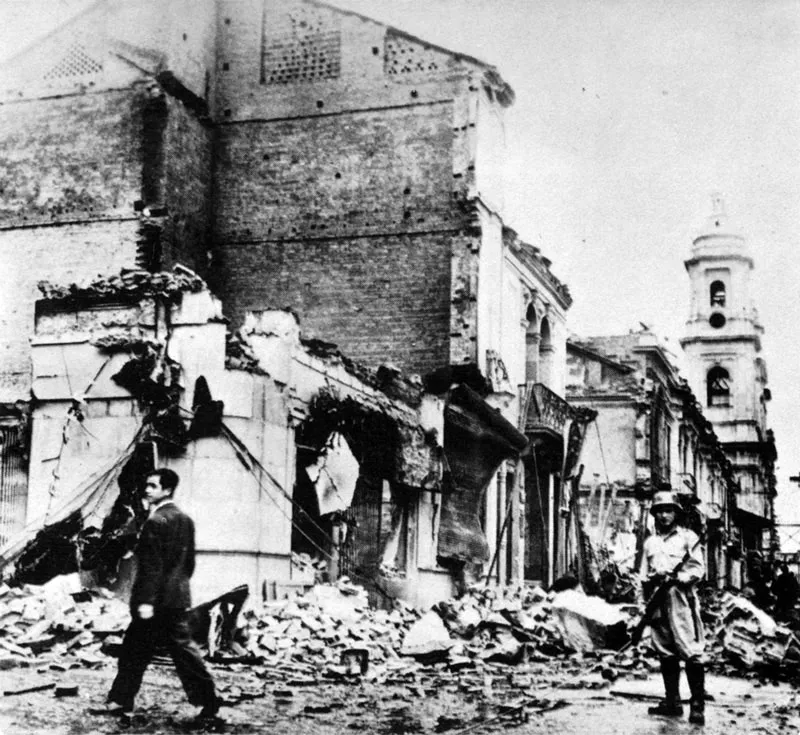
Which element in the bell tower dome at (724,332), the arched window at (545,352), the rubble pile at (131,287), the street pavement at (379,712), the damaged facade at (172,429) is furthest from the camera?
the bell tower dome at (724,332)

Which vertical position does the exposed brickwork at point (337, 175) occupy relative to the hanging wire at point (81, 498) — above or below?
above

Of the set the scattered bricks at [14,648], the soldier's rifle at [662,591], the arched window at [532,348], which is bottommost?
the scattered bricks at [14,648]

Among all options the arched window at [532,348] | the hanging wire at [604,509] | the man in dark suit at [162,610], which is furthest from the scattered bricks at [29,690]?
the hanging wire at [604,509]

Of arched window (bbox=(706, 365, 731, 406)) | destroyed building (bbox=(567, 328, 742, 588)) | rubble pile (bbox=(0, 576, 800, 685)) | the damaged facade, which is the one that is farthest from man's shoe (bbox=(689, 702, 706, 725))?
arched window (bbox=(706, 365, 731, 406))

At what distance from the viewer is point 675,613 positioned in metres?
9.35

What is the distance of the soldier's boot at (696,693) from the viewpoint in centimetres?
896

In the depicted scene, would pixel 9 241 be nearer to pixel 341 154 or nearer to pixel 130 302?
pixel 341 154

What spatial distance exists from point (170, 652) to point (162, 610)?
0.28m

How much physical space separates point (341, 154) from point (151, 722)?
1671 cm

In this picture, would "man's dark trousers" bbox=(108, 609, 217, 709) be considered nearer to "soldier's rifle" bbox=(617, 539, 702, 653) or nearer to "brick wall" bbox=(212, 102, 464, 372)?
"soldier's rifle" bbox=(617, 539, 702, 653)

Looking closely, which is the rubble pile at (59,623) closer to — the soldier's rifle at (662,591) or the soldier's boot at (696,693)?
the soldier's rifle at (662,591)

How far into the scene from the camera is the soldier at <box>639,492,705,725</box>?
9273 millimetres

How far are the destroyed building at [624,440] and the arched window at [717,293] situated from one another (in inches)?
764

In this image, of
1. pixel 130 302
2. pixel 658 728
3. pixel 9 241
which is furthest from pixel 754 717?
pixel 9 241
